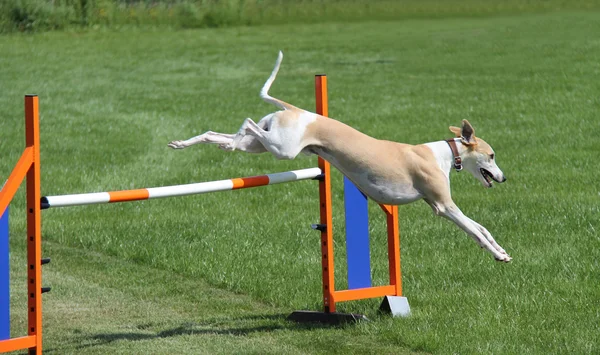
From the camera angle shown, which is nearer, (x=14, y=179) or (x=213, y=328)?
(x=14, y=179)

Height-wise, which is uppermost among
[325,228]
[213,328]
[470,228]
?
[470,228]

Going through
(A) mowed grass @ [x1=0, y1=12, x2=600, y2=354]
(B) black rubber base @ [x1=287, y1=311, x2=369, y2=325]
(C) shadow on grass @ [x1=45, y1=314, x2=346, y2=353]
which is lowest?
(C) shadow on grass @ [x1=45, y1=314, x2=346, y2=353]

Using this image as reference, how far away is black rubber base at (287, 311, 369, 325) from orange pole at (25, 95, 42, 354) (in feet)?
7.34

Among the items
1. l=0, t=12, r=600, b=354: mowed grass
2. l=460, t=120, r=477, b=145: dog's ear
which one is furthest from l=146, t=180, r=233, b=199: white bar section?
l=460, t=120, r=477, b=145: dog's ear

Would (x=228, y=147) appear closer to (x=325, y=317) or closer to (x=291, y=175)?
(x=291, y=175)

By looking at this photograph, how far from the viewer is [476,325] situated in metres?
7.67

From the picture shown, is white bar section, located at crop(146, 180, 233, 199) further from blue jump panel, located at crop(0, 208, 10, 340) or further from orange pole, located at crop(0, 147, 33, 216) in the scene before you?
blue jump panel, located at crop(0, 208, 10, 340)

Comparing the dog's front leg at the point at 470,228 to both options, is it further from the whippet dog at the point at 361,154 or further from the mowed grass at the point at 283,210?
the mowed grass at the point at 283,210

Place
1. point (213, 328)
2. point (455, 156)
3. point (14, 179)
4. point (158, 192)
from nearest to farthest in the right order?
point (14, 179) → point (158, 192) → point (455, 156) → point (213, 328)

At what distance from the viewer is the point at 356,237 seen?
8.19m

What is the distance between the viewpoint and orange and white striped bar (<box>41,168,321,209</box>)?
264 inches

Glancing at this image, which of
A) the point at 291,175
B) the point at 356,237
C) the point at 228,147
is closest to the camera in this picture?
the point at 228,147

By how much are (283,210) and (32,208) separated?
5756mm

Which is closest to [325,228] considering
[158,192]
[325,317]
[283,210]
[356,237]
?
[356,237]
